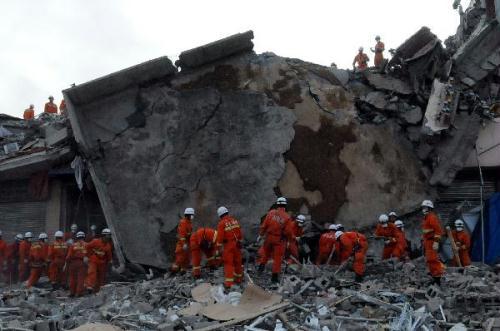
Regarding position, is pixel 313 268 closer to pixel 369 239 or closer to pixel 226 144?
pixel 369 239

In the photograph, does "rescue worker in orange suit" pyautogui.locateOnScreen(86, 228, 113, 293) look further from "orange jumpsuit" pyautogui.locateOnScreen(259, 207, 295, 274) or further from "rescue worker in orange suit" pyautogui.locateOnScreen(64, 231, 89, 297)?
"orange jumpsuit" pyautogui.locateOnScreen(259, 207, 295, 274)

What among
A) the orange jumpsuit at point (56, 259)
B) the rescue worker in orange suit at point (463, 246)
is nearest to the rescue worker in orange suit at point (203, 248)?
the orange jumpsuit at point (56, 259)

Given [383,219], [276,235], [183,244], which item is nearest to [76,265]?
[183,244]

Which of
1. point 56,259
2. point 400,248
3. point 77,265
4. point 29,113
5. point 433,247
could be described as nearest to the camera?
point 433,247

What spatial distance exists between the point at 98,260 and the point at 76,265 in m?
0.79

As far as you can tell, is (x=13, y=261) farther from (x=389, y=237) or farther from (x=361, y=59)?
(x=361, y=59)

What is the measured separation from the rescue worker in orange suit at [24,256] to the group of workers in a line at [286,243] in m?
5.13

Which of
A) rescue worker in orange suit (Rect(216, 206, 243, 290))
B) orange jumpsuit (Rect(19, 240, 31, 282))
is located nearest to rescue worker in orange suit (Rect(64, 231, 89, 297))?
orange jumpsuit (Rect(19, 240, 31, 282))

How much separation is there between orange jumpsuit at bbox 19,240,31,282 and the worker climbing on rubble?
894 centimetres

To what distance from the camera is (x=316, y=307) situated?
8.38m

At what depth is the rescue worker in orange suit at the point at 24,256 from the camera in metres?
14.7

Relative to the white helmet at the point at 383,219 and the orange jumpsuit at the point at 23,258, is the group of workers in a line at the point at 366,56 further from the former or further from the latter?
the orange jumpsuit at the point at 23,258

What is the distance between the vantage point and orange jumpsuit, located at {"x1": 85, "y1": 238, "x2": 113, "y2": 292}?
1269cm

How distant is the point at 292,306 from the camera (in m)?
8.43
